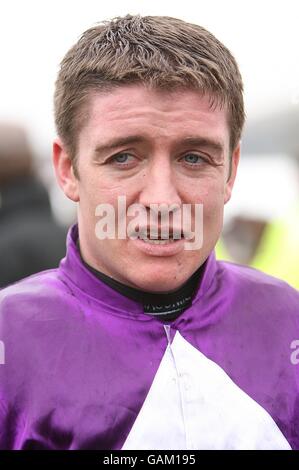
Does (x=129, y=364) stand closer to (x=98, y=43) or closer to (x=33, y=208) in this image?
(x=98, y=43)

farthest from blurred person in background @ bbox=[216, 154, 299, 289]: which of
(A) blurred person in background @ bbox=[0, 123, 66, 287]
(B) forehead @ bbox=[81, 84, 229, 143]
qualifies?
(B) forehead @ bbox=[81, 84, 229, 143]

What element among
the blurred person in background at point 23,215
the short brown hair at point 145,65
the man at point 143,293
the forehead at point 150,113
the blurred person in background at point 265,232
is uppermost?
the short brown hair at point 145,65

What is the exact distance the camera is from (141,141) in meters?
2.12

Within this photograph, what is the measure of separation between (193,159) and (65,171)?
0.39 meters

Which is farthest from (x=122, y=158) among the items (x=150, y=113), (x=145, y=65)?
(x=145, y=65)

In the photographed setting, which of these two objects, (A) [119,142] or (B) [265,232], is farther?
(B) [265,232]

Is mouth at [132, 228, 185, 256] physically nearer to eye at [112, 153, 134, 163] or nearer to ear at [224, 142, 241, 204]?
eye at [112, 153, 134, 163]

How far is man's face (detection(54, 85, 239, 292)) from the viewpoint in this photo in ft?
6.94

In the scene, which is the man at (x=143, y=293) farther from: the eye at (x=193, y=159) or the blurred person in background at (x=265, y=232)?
the blurred person in background at (x=265, y=232)

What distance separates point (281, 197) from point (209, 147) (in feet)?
13.6

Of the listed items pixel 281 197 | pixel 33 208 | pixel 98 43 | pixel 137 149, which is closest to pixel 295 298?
pixel 137 149

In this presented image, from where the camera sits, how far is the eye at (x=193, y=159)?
2180 mm

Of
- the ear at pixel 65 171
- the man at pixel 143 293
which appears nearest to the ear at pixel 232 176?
the man at pixel 143 293

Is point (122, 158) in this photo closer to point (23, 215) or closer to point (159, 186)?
point (159, 186)
